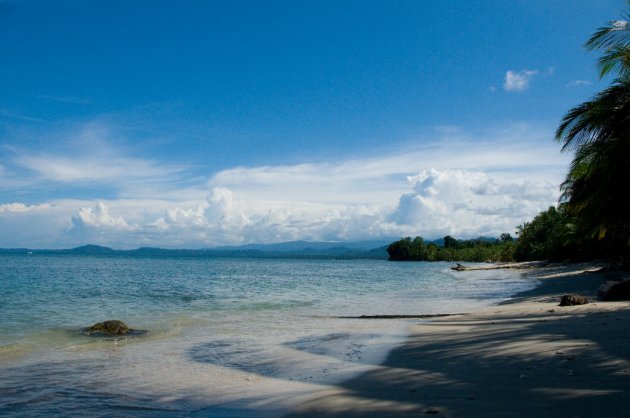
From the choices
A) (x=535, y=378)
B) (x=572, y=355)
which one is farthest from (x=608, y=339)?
(x=535, y=378)

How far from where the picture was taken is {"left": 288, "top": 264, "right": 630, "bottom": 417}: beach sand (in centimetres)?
578

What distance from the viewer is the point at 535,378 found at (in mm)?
6910

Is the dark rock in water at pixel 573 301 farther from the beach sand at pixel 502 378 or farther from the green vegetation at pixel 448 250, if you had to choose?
the green vegetation at pixel 448 250

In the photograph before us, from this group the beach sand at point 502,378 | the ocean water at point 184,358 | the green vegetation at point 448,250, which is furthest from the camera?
the green vegetation at point 448,250

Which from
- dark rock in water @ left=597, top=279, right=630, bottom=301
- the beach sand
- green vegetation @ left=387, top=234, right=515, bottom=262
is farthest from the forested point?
the beach sand

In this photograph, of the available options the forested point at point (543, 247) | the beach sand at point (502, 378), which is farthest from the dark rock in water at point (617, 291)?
the forested point at point (543, 247)

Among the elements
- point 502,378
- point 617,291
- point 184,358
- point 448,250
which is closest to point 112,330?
point 184,358

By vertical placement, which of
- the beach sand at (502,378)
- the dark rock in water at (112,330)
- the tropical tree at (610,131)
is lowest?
the dark rock in water at (112,330)

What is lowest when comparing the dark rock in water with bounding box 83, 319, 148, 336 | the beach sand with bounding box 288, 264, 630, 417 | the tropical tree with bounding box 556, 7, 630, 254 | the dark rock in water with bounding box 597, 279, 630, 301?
the dark rock in water with bounding box 83, 319, 148, 336

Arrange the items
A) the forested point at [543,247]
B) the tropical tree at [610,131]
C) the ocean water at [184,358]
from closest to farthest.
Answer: the ocean water at [184,358] → the tropical tree at [610,131] → the forested point at [543,247]

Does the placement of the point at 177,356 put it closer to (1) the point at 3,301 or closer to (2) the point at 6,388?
(2) the point at 6,388

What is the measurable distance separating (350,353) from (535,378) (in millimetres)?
5169

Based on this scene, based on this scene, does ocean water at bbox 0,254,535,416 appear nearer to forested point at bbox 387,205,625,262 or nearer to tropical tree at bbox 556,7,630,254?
tropical tree at bbox 556,7,630,254

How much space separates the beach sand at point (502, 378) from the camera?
5781mm
